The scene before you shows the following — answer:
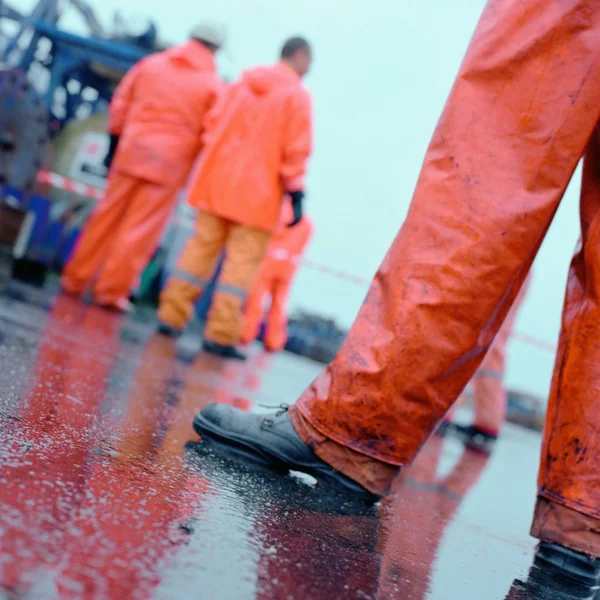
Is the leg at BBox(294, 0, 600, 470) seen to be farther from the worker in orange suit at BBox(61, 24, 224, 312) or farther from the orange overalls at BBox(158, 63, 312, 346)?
the worker in orange suit at BBox(61, 24, 224, 312)

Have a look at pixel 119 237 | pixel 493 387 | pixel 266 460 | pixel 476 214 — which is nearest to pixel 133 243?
pixel 119 237

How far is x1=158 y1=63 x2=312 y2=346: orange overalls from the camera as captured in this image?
14.5 feet

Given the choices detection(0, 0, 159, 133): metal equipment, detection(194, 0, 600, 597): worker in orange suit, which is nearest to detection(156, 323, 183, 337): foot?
detection(194, 0, 600, 597): worker in orange suit

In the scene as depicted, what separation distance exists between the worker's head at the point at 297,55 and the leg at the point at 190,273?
99 centimetres

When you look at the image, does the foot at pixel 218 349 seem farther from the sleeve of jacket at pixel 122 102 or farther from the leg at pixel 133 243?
the sleeve of jacket at pixel 122 102

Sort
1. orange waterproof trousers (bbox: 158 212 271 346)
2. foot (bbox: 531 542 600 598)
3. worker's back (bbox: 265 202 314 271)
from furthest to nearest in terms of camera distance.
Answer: worker's back (bbox: 265 202 314 271) → orange waterproof trousers (bbox: 158 212 271 346) → foot (bbox: 531 542 600 598)

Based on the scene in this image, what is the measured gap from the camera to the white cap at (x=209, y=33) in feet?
16.4

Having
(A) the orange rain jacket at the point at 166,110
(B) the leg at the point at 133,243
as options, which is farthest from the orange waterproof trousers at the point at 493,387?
(A) the orange rain jacket at the point at 166,110

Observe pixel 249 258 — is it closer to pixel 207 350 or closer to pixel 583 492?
pixel 207 350

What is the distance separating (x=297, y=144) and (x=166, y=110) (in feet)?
3.41

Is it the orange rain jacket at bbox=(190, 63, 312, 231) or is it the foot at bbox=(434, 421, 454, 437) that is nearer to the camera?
the foot at bbox=(434, 421, 454, 437)

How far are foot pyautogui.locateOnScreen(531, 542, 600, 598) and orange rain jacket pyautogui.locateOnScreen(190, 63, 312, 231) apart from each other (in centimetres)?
324

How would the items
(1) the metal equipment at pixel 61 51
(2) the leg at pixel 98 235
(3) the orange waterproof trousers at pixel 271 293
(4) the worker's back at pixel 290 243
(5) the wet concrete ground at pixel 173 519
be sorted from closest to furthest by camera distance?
(5) the wet concrete ground at pixel 173 519 < (2) the leg at pixel 98 235 < (4) the worker's back at pixel 290 243 < (3) the orange waterproof trousers at pixel 271 293 < (1) the metal equipment at pixel 61 51

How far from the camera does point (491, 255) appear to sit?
135cm
